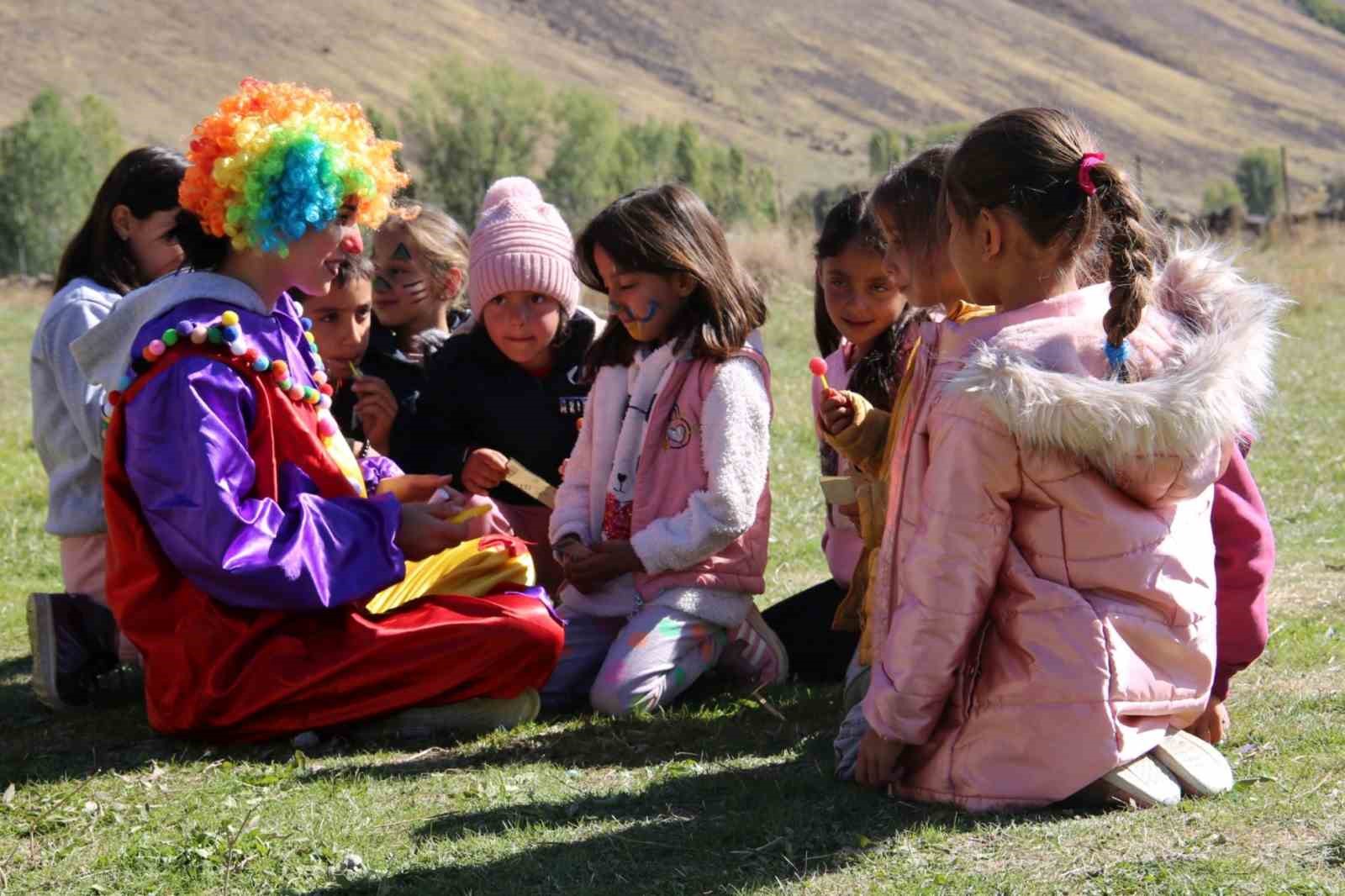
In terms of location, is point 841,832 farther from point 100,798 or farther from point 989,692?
point 100,798

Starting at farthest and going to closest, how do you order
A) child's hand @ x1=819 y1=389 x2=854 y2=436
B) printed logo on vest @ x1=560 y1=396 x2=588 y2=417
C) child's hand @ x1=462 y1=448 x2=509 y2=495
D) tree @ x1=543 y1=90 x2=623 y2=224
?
tree @ x1=543 y1=90 x2=623 y2=224, printed logo on vest @ x1=560 y1=396 x2=588 y2=417, child's hand @ x1=462 y1=448 x2=509 y2=495, child's hand @ x1=819 y1=389 x2=854 y2=436

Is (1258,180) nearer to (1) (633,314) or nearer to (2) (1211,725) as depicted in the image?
(1) (633,314)

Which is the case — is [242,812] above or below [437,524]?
below

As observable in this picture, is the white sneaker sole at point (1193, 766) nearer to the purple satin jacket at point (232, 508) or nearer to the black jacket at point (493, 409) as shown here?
the purple satin jacket at point (232, 508)

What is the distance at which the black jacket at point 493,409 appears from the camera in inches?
230

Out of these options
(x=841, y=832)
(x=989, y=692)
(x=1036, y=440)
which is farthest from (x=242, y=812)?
(x=1036, y=440)

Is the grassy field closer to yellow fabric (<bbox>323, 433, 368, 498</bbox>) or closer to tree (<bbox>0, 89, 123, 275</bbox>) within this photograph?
yellow fabric (<bbox>323, 433, 368, 498</bbox>)

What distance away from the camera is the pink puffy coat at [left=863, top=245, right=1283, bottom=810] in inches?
Result: 133

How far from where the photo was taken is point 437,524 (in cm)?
450

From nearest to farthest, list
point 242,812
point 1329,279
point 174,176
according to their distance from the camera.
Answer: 1. point 242,812
2. point 174,176
3. point 1329,279

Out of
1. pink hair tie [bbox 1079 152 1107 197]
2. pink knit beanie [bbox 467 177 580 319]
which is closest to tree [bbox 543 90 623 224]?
pink knit beanie [bbox 467 177 580 319]

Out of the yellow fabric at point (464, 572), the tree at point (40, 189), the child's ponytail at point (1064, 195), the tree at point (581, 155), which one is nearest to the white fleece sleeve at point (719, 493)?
the yellow fabric at point (464, 572)

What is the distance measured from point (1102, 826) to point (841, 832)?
569mm

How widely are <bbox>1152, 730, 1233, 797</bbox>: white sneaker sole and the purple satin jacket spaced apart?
2092 millimetres
